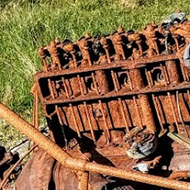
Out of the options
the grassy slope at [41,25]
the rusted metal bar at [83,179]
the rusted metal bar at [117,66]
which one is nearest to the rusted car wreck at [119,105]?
the rusted metal bar at [117,66]

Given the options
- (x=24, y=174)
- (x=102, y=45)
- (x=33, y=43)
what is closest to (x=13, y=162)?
(x=24, y=174)

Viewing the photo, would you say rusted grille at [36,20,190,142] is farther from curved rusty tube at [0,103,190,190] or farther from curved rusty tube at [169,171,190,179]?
curved rusty tube at [0,103,190,190]

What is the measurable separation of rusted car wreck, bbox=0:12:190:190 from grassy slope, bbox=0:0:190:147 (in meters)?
4.28

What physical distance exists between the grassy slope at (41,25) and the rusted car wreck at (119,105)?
4283 mm

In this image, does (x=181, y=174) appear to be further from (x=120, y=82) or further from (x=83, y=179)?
(x=83, y=179)

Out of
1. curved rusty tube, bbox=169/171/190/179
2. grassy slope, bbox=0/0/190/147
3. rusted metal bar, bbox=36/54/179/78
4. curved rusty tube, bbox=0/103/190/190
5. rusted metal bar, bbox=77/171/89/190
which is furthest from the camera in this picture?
grassy slope, bbox=0/0/190/147

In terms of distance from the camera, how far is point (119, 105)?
508 cm

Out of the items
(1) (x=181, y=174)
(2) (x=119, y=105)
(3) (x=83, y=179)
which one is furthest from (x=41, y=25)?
(3) (x=83, y=179)

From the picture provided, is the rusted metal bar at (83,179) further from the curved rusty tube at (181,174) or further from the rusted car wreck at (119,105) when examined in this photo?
the curved rusty tube at (181,174)

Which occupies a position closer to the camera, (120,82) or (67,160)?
(67,160)

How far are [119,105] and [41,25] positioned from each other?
24.7 ft

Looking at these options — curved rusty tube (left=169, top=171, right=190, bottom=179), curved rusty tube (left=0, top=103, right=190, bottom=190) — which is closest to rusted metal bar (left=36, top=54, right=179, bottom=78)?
curved rusty tube (left=169, top=171, right=190, bottom=179)

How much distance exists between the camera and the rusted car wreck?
4727 millimetres

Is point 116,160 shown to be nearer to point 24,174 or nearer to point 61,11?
point 24,174
